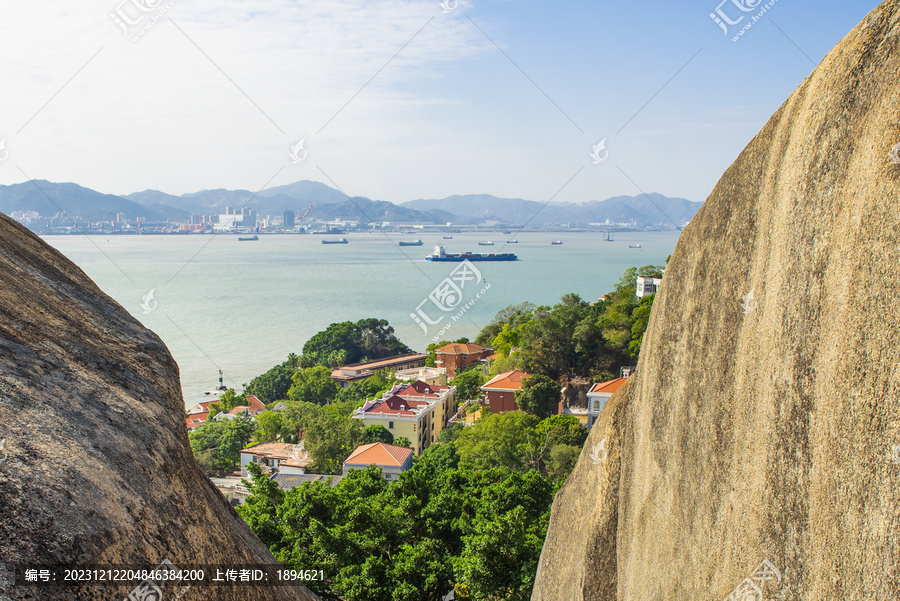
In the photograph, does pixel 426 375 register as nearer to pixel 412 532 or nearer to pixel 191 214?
pixel 412 532

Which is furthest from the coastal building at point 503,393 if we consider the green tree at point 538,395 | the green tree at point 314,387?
the green tree at point 314,387

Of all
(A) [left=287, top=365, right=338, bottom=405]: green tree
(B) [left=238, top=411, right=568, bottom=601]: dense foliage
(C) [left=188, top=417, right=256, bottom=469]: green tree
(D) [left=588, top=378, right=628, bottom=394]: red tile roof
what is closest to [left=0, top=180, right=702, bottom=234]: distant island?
(A) [left=287, top=365, right=338, bottom=405]: green tree

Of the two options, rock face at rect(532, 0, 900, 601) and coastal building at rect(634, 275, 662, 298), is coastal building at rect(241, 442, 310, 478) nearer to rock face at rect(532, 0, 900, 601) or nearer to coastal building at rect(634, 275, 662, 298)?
rock face at rect(532, 0, 900, 601)

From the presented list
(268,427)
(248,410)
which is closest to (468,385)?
(268,427)

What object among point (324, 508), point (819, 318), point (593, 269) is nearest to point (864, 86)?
point (819, 318)

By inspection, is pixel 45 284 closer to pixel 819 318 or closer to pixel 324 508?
pixel 819 318
